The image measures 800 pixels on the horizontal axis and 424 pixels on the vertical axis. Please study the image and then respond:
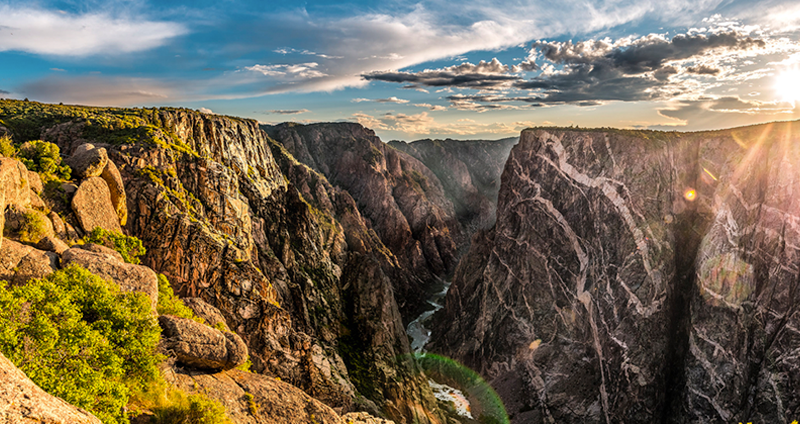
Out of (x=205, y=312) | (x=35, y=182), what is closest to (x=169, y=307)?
(x=205, y=312)

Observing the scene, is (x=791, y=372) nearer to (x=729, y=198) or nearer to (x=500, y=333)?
(x=729, y=198)

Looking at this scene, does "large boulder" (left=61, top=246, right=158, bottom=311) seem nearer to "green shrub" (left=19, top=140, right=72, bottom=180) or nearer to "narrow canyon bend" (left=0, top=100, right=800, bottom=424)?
"narrow canyon bend" (left=0, top=100, right=800, bottom=424)

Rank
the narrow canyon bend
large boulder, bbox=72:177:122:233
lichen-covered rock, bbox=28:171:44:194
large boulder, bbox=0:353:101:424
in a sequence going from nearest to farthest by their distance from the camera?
large boulder, bbox=0:353:101:424 → lichen-covered rock, bbox=28:171:44:194 → large boulder, bbox=72:177:122:233 → the narrow canyon bend

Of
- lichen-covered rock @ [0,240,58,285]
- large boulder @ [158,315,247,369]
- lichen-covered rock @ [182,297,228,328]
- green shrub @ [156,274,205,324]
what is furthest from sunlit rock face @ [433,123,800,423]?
lichen-covered rock @ [0,240,58,285]

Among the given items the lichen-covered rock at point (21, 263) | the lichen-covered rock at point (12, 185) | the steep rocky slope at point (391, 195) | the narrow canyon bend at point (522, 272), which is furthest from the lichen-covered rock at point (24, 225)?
the steep rocky slope at point (391, 195)

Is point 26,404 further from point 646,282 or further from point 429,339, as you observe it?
point 429,339

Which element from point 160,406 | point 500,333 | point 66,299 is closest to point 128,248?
point 66,299

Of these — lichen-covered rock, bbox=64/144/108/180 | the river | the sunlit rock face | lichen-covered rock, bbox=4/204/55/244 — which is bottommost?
the river
